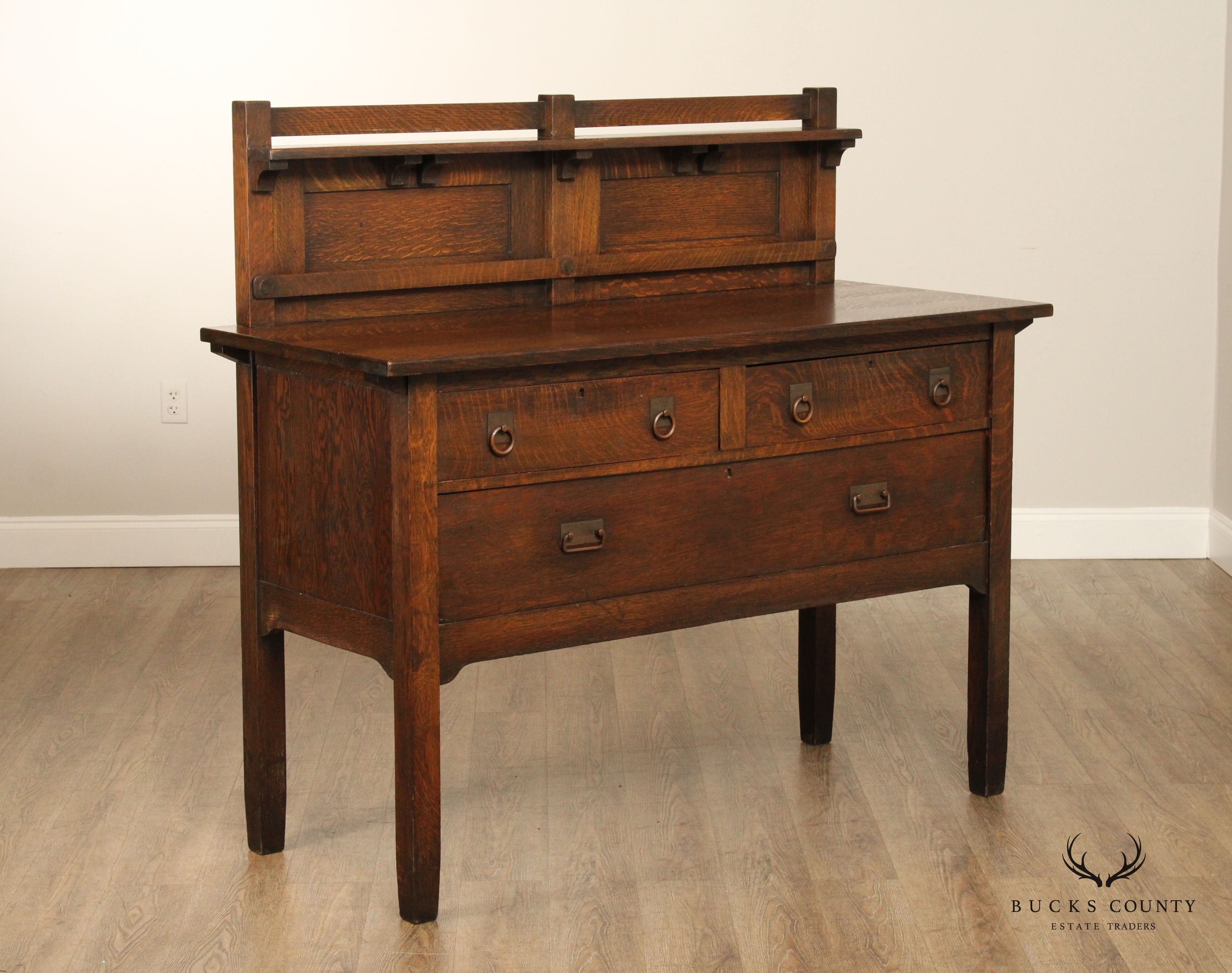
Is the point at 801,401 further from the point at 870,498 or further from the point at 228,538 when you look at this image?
the point at 228,538

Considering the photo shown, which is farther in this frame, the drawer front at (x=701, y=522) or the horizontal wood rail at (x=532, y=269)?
the horizontal wood rail at (x=532, y=269)

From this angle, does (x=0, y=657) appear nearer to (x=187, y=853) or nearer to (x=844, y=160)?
(x=187, y=853)

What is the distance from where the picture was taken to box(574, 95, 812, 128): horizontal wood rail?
2869 mm

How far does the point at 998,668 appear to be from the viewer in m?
2.89

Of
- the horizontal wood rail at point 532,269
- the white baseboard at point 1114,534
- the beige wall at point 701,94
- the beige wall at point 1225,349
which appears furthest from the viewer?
the white baseboard at point 1114,534

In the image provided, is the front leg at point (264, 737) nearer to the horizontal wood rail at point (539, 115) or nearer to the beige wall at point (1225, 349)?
the horizontal wood rail at point (539, 115)

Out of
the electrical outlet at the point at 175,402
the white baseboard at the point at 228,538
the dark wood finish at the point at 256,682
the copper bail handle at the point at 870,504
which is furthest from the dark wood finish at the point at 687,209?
the electrical outlet at the point at 175,402

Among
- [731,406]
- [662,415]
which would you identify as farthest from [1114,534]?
[662,415]

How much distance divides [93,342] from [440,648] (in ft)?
7.88

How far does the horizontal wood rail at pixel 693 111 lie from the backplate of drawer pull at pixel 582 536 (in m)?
0.80

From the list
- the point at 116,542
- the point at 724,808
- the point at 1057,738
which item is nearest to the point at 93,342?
the point at 116,542

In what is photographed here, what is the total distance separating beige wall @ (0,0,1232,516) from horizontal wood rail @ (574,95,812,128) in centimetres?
129

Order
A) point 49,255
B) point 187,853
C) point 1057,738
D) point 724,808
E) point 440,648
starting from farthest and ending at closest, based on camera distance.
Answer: point 49,255 < point 1057,738 < point 724,808 < point 187,853 < point 440,648

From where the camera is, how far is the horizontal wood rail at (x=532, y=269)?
261 cm
